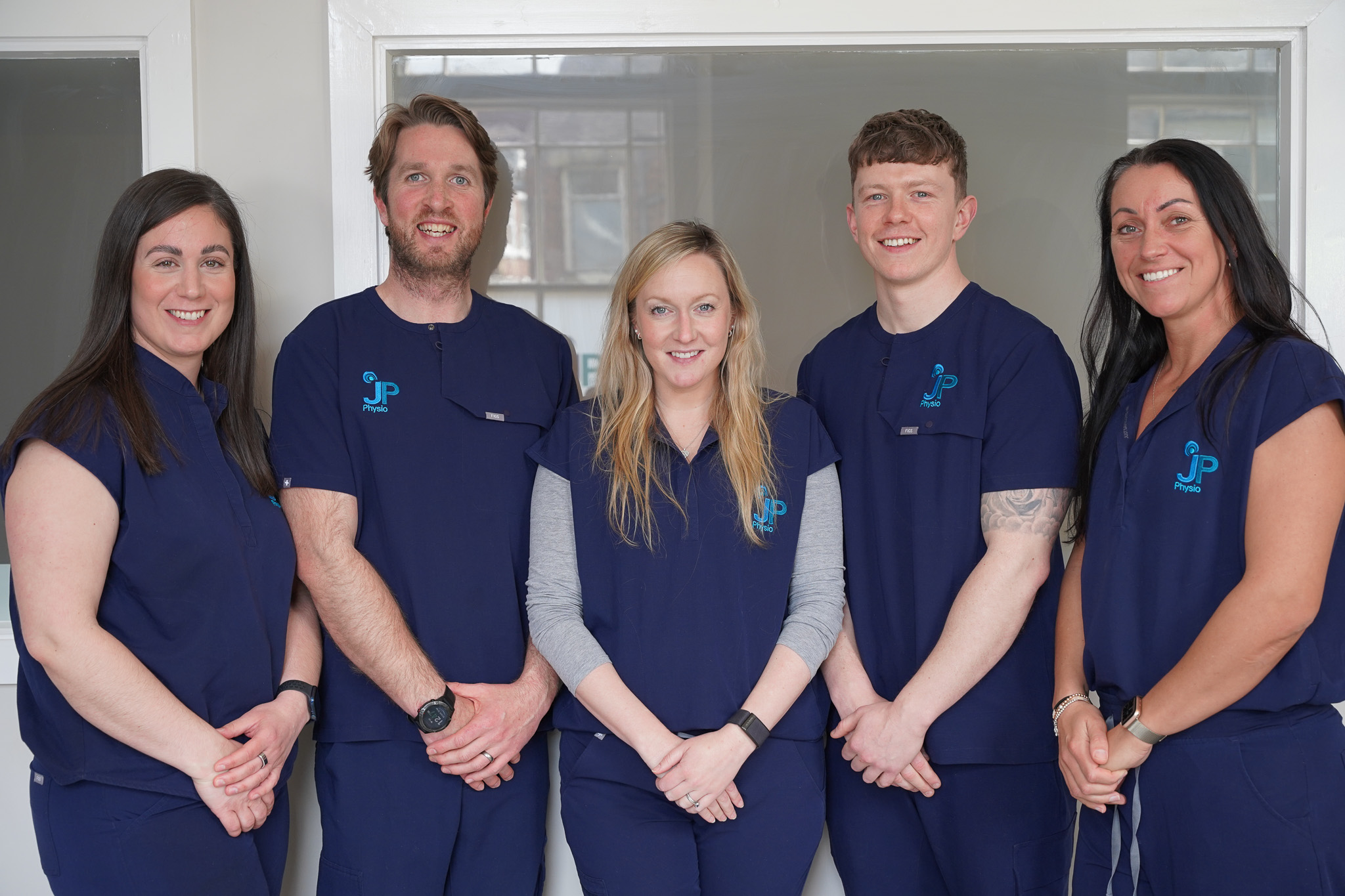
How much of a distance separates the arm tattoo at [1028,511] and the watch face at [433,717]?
1.15 meters

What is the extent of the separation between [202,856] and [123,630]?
0.42 m

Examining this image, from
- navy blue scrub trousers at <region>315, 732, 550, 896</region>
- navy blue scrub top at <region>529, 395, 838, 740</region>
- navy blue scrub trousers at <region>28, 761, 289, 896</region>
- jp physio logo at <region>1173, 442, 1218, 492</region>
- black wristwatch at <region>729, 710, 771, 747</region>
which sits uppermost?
jp physio logo at <region>1173, 442, 1218, 492</region>

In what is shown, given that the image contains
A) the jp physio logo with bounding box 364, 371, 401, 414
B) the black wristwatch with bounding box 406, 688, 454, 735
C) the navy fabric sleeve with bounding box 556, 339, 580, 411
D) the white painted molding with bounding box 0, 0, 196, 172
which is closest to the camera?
the black wristwatch with bounding box 406, 688, 454, 735

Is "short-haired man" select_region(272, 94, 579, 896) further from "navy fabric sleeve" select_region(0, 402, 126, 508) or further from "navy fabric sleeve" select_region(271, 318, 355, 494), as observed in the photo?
"navy fabric sleeve" select_region(0, 402, 126, 508)

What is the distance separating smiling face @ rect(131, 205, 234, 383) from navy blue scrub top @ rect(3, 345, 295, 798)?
0.05 meters

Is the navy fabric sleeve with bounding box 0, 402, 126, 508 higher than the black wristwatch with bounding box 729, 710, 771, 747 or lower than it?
higher

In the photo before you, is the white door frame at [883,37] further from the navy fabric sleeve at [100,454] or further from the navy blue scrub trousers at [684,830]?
the navy blue scrub trousers at [684,830]

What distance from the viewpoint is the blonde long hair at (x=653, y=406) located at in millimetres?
1844

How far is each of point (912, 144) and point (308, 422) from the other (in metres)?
1.38

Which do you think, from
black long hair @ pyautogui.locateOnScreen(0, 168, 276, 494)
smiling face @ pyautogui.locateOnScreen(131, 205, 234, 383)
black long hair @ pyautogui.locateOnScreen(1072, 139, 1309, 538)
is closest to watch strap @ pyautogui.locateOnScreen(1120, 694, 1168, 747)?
black long hair @ pyautogui.locateOnScreen(1072, 139, 1309, 538)

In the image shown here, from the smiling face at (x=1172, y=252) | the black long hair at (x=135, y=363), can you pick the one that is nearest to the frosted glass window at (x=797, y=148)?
the black long hair at (x=135, y=363)

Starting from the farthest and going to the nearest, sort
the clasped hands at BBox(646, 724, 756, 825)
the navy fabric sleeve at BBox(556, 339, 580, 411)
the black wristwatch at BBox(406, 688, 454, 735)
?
1. the navy fabric sleeve at BBox(556, 339, 580, 411)
2. the black wristwatch at BBox(406, 688, 454, 735)
3. the clasped hands at BBox(646, 724, 756, 825)

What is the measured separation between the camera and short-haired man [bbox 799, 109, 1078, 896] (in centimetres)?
186

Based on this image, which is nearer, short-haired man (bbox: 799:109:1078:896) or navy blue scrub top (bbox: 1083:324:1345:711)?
navy blue scrub top (bbox: 1083:324:1345:711)
